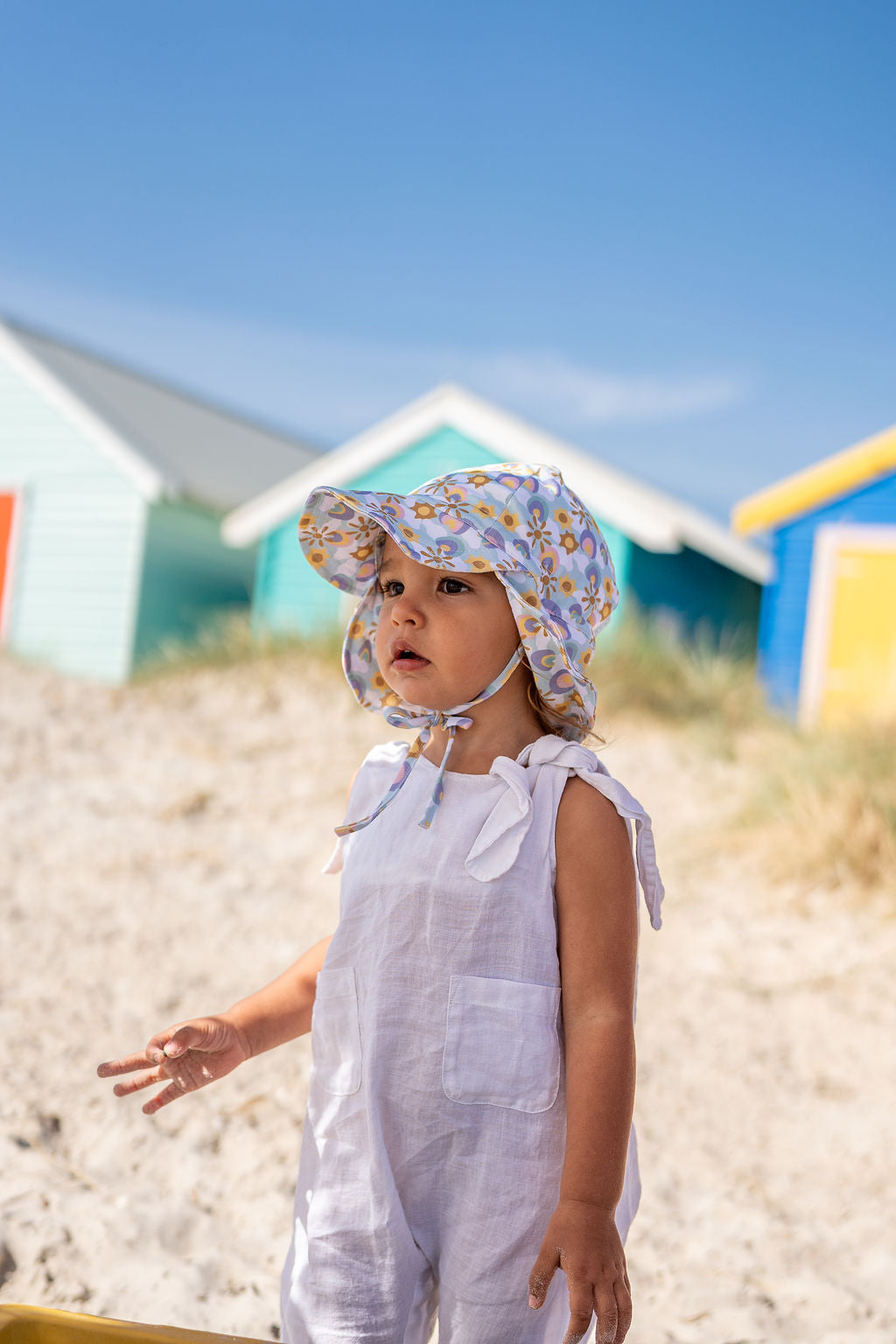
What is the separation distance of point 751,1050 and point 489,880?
344cm

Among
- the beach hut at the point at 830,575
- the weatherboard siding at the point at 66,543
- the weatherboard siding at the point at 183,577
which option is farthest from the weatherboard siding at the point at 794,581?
the weatherboard siding at the point at 66,543

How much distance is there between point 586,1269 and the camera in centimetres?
146

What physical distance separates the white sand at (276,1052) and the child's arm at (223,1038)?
803 mm

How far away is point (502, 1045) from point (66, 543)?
12170 mm

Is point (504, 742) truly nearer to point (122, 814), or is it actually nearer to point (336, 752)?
point (122, 814)

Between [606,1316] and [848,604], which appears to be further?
[848,604]

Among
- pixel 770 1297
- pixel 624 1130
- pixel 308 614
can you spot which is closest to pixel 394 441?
pixel 308 614

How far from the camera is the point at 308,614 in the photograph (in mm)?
12273

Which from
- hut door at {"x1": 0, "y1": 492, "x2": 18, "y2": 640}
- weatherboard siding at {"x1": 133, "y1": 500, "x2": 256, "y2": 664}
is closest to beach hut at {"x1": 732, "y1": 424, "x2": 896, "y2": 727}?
weatherboard siding at {"x1": 133, "y1": 500, "x2": 256, "y2": 664}

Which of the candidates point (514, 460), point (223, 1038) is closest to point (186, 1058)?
point (223, 1038)

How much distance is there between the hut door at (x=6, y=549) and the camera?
13180 mm

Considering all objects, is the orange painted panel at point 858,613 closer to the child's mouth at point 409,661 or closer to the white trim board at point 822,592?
the white trim board at point 822,592

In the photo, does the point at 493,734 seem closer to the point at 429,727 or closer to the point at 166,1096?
the point at 429,727

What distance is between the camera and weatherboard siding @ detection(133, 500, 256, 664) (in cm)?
1273
